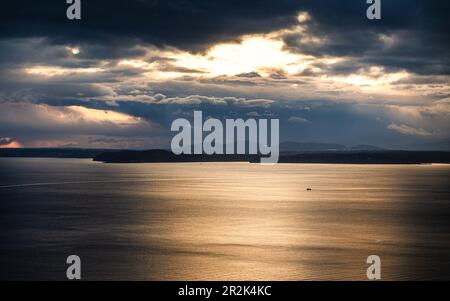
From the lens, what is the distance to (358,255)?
48.4 metres

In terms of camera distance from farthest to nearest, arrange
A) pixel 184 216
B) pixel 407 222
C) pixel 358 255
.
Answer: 1. pixel 184 216
2. pixel 407 222
3. pixel 358 255

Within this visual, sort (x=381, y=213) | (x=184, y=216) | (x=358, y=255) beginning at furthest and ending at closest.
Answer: (x=381, y=213) < (x=184, y=216) < (x=358, y=255)

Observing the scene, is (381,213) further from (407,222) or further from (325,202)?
(325,202)

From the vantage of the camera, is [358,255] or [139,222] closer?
[358,255]
